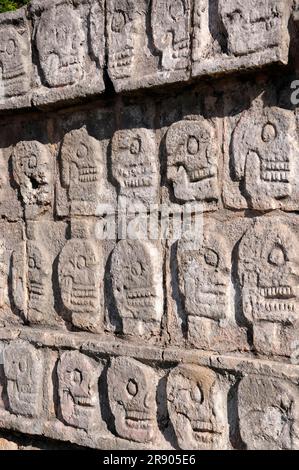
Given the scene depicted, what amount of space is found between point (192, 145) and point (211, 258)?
496 mm

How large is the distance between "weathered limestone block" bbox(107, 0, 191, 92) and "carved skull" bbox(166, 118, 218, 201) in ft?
0.73

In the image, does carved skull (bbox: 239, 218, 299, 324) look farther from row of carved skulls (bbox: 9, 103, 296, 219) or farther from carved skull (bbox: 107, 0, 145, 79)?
carved skull (bbox: 107, 0, 145, 79)

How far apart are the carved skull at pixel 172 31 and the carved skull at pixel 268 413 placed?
4.46 feet

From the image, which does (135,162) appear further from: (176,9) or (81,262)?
(176,9)

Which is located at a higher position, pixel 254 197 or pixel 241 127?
pixel 241 127

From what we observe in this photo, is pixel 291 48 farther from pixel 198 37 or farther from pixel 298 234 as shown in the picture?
pixel 298 234

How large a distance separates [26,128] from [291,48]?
1599 millimetres

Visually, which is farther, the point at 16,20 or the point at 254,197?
the point at 16,20

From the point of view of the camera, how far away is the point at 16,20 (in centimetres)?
364

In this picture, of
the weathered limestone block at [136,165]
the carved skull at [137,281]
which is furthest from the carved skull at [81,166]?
the carved skull at [137,281]

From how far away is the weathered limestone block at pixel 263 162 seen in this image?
2.73 meters

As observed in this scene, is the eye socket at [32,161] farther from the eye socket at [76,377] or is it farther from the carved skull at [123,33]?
the eye socket at [76,377]

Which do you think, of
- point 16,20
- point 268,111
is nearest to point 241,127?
point 268,111

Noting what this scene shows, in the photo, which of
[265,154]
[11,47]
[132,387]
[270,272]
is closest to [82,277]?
[132,387]
